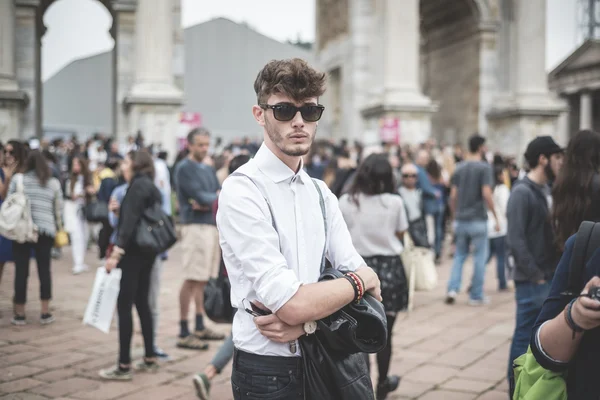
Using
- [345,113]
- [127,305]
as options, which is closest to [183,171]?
[127,305]

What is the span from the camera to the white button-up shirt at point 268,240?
83.6 inches

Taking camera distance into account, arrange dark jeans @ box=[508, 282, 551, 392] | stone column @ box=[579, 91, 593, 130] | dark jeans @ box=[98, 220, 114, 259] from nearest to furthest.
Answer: dark jeans @ box=[508, 282, 551, 392] < dark jeans @ box=[98, 220, 114, 259] < stone column @ box=[579, 91, 593, 130]

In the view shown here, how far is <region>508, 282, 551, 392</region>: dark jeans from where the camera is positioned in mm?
4441

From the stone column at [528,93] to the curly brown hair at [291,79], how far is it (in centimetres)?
1916

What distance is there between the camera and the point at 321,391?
7.17ft

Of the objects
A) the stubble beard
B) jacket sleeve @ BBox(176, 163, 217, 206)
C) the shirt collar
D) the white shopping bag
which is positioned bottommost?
the white shopping bag

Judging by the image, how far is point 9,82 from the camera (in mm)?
17734

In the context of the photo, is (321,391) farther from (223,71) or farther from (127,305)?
(223,71)

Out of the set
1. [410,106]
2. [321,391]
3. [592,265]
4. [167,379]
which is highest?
[410,106]

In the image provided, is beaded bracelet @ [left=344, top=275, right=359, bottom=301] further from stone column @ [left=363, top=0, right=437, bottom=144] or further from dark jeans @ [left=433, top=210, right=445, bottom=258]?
stone column @ [left=363, top=0, right=437, bottom=144]

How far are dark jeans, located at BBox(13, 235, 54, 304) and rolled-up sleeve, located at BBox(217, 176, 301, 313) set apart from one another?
18.2 ft

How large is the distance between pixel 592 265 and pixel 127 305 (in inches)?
157

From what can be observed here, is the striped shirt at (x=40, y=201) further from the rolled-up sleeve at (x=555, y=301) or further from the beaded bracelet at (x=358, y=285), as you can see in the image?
the rolled-up sleeve at (x=555, y=301)

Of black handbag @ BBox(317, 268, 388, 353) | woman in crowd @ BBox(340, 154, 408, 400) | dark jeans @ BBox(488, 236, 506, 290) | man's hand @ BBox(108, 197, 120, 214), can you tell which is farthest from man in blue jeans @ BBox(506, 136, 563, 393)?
dark jeans @ BBox(488, 236, 506, 290)
